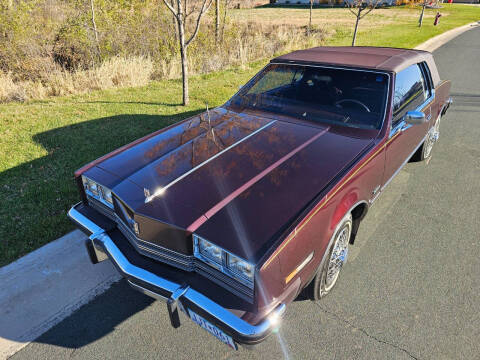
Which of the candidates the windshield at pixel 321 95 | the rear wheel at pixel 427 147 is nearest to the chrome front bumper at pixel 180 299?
the windshield at pixel 321 95

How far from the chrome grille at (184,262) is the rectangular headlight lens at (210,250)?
0.07 m

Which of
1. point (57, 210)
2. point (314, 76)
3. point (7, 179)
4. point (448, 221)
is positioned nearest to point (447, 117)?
point (448, 221)

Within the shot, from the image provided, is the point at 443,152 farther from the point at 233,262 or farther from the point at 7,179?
the point at 7,179

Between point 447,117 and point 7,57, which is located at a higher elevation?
point 7,57

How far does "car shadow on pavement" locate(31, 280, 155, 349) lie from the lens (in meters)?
2.36

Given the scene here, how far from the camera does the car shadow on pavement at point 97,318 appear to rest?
2.36 metres

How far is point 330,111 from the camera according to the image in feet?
10.5

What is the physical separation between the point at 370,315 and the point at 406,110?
2091 mm

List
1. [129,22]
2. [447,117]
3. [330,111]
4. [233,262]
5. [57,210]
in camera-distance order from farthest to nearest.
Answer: [129,22]
[447,117]
[57,210]
[330,111]
[233,262]

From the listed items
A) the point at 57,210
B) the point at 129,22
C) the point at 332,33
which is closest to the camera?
the point at 57,210

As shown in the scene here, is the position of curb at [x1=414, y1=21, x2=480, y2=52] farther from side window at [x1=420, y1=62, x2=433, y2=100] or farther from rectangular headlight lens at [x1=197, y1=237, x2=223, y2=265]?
rectangular headlight lens at [x1=197, y1=237, x2=223, y2=265]

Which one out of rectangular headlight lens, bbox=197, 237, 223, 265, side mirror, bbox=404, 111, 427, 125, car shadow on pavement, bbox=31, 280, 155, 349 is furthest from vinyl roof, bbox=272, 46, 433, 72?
car shadow on pavement, bbox=31, 280, 155, 349

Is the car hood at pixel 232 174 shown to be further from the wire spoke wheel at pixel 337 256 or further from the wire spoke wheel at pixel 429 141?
the wire spoke wheel at pixel 429 141

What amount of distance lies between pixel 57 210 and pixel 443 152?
5476 millimetres
